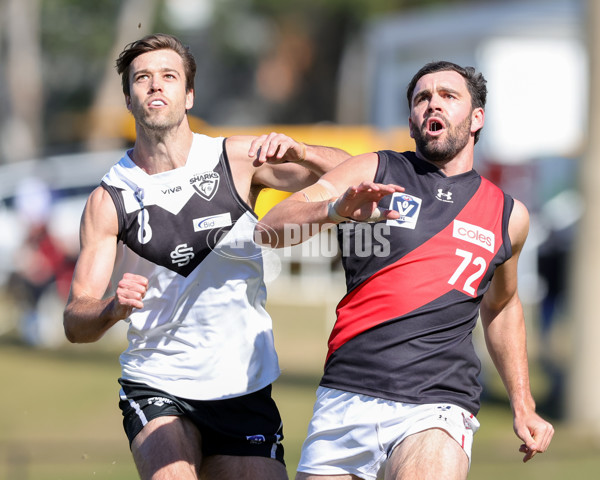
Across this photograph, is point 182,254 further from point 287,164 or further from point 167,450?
point 167,450

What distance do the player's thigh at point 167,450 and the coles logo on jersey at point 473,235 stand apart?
153cm

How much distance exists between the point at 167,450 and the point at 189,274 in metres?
0.82

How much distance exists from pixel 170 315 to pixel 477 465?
5.94m

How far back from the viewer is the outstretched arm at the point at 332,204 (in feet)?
13.0

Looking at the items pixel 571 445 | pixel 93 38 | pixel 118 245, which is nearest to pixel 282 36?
pixel 93 38

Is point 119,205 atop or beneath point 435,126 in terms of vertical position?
beneath

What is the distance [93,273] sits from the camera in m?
4.61

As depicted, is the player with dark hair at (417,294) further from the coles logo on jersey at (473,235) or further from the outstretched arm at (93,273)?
the outstretched arm at (93,273)

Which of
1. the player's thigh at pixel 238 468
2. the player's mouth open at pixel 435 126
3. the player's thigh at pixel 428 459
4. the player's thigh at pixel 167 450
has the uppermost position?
the player's mouth open at pixel 435 126

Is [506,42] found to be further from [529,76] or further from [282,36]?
[282,36]

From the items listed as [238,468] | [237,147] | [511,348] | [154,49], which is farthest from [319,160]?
[238,468]

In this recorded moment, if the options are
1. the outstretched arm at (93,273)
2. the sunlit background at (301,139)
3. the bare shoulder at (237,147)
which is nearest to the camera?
the outstretched arm at (93,273)

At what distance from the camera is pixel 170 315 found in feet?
15.6

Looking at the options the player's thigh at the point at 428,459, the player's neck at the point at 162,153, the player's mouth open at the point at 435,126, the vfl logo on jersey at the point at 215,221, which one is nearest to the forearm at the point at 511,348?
the player's thigh at the point at 428,459
